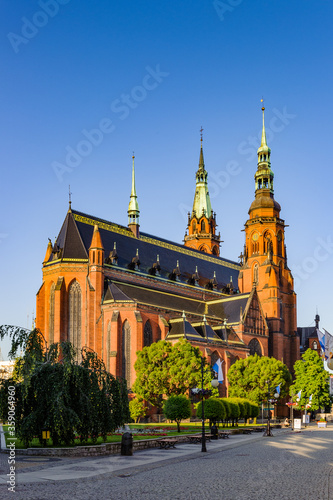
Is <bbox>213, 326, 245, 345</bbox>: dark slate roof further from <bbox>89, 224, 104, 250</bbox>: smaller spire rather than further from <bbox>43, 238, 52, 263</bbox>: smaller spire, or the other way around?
<bbox>43, 238, 52, 263</bbox>: smaller spire

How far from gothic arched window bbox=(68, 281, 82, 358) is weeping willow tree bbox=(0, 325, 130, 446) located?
151ft

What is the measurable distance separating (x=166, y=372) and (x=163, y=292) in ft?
86.3

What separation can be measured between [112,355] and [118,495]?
58818 millimetres

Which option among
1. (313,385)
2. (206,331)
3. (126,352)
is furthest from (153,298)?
(313,385)

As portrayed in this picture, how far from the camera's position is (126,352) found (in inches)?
3123

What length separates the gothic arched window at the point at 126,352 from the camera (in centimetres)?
7819

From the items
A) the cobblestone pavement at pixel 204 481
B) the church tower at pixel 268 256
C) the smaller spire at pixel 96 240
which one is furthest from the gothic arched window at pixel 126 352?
the cobblestone pavement at pixel 204 481

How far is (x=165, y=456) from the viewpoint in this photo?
105 ft

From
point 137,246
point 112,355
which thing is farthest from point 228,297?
point 112,355

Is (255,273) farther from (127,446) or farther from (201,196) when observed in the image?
(127,446)

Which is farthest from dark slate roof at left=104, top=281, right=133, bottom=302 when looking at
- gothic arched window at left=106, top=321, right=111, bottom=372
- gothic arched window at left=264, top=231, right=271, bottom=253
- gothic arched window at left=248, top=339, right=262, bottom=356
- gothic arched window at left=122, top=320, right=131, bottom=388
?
gothic arched window at left=264, top=231, right=271, bottom=253

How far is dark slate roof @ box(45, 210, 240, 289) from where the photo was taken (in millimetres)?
86562

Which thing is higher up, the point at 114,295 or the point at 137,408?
the point at 114,295

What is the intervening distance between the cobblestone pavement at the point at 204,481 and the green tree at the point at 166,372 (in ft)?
116
